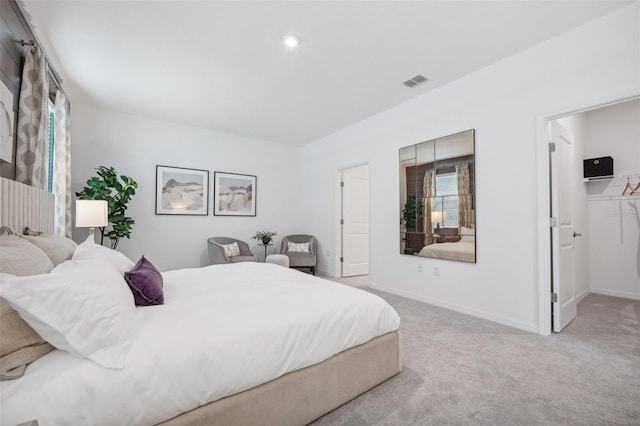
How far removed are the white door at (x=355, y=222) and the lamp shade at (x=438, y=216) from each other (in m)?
2.07

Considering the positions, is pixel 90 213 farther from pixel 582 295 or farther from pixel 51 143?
pixel 582 295

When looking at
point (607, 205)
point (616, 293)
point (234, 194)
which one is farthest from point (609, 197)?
point (234, 194)

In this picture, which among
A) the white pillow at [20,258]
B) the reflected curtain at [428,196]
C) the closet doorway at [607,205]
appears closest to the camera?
the white pillow at [20,258]

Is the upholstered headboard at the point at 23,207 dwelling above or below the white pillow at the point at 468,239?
above

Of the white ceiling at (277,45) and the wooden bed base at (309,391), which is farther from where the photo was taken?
the white ceiling at (277,45)

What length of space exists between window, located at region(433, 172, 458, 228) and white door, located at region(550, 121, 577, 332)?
91 cm

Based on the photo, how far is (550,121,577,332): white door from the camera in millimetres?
2676

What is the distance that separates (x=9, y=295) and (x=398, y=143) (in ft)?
13.3

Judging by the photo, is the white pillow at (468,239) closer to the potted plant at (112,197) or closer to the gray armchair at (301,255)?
the gray armchair at (301,255)

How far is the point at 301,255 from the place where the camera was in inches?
206

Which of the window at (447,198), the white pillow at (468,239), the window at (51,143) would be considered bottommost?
the white pillow at (468,239)

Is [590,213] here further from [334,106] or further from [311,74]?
[311,74]

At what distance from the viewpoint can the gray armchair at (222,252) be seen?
4.53m

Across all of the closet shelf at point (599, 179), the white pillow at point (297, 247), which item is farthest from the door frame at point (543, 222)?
the white pillow at point (297, 247)
